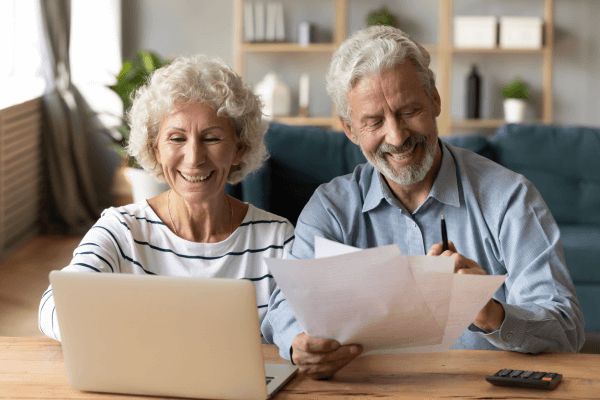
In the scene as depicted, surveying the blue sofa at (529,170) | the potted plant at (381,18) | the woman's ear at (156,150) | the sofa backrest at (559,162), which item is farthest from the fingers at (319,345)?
the potted plant at (381,18)

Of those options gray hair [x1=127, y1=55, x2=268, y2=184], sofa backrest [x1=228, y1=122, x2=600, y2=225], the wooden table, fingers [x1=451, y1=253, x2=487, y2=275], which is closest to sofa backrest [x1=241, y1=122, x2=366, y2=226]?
sofa backrest [x1=228, y1=122, x2=600, y2=225]

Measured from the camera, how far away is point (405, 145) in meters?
1.40

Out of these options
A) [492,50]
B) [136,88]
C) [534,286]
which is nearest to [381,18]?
[492,50]

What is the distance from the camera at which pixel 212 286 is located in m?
0.87

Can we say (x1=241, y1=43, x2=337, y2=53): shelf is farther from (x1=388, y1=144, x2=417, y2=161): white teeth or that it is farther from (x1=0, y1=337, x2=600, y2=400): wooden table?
(x1=0, y1=337, x2=600, y2=400): wooden table

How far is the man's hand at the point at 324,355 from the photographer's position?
998mm

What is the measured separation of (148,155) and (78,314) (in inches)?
29.7

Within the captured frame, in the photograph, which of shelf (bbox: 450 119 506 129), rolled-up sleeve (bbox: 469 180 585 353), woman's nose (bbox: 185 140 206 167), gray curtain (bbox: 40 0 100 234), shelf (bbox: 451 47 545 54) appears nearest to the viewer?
rolled-up sleeve (bbox: 469 180 585 353)

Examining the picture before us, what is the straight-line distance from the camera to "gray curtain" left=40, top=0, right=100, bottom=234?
4688 millimetres

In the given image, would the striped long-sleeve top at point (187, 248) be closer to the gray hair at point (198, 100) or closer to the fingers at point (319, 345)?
the gray hair at point (198, 100)

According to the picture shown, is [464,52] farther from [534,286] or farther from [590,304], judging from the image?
[534,286]

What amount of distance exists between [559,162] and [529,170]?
14 centimetres

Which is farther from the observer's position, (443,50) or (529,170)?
(443,50)

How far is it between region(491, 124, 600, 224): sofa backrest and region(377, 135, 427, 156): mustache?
1.70 metres
